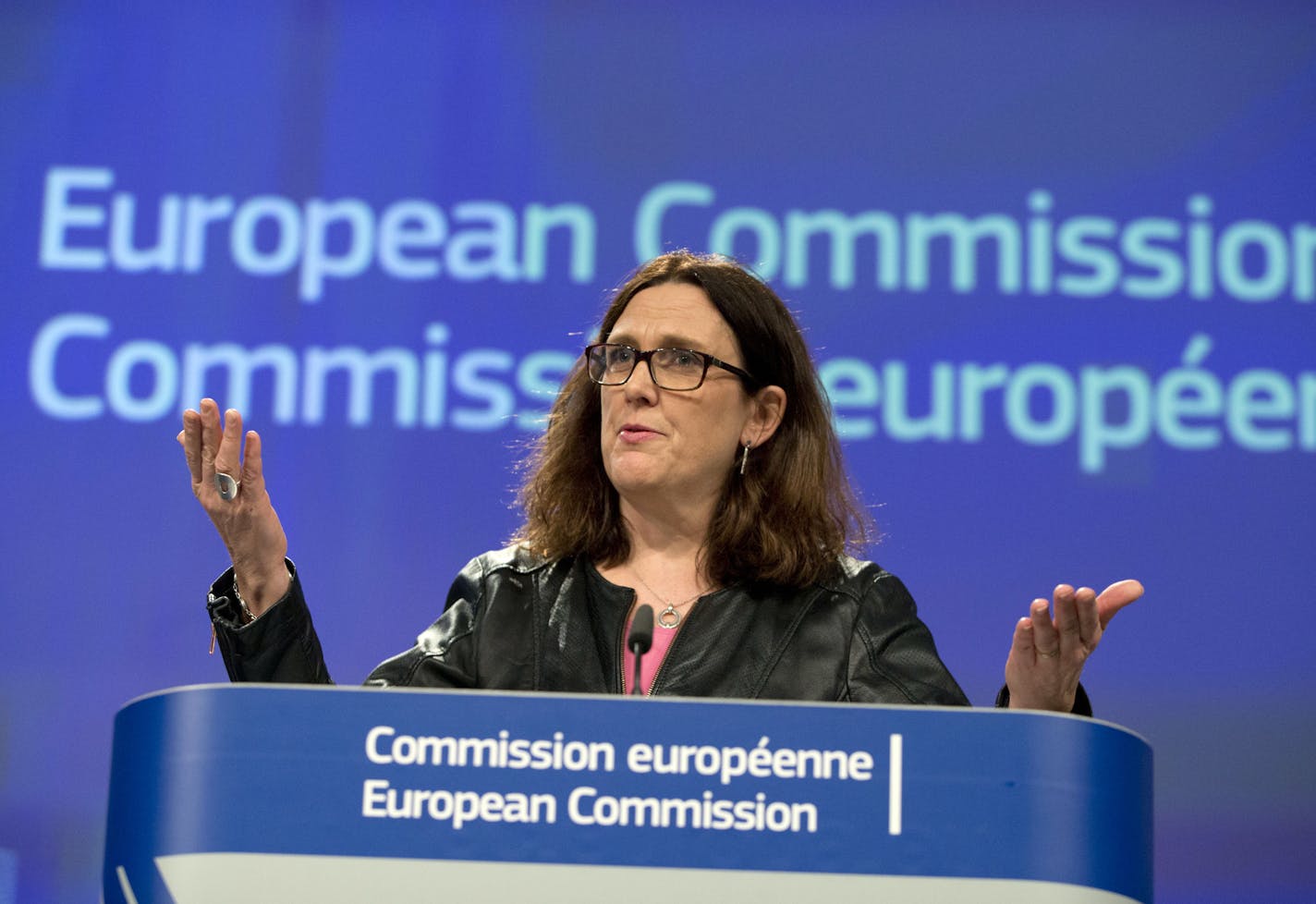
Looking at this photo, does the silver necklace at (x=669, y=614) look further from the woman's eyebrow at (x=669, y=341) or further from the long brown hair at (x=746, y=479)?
the woman's eyebrow at (x=669, y=341)

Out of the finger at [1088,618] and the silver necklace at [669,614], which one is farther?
the silver necklace at [669,614]

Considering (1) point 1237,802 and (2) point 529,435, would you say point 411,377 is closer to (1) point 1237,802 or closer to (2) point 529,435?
(2) point 529,435

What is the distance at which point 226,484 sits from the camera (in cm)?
221

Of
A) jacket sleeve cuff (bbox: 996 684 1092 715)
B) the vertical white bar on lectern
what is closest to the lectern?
the vertical white bar on lectern

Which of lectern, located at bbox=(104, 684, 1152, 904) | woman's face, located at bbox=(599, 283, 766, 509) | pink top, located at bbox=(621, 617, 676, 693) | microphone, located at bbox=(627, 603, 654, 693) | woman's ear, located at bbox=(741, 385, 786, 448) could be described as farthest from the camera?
woman's ear, located at bbox=(741, 385, 786, 448)

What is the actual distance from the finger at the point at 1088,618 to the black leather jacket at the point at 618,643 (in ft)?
1.28

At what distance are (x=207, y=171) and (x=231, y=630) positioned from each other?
1939mm

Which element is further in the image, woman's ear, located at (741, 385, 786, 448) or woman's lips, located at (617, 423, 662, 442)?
woman's ear, located at (741, 385, 786, 448)

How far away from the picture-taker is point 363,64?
3986mm

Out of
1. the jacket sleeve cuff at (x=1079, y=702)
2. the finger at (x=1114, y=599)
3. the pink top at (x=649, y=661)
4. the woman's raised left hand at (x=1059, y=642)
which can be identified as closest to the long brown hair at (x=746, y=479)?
the pink top at (x=649, y=661)

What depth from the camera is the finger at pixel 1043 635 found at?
195 centimetres

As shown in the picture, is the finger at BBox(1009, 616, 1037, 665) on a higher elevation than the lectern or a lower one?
higher

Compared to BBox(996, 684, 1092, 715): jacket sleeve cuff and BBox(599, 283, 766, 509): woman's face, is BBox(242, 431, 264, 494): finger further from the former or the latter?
BBox(996, 684, 1092, 715): jacket sleeve cuff

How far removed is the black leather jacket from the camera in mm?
2291
